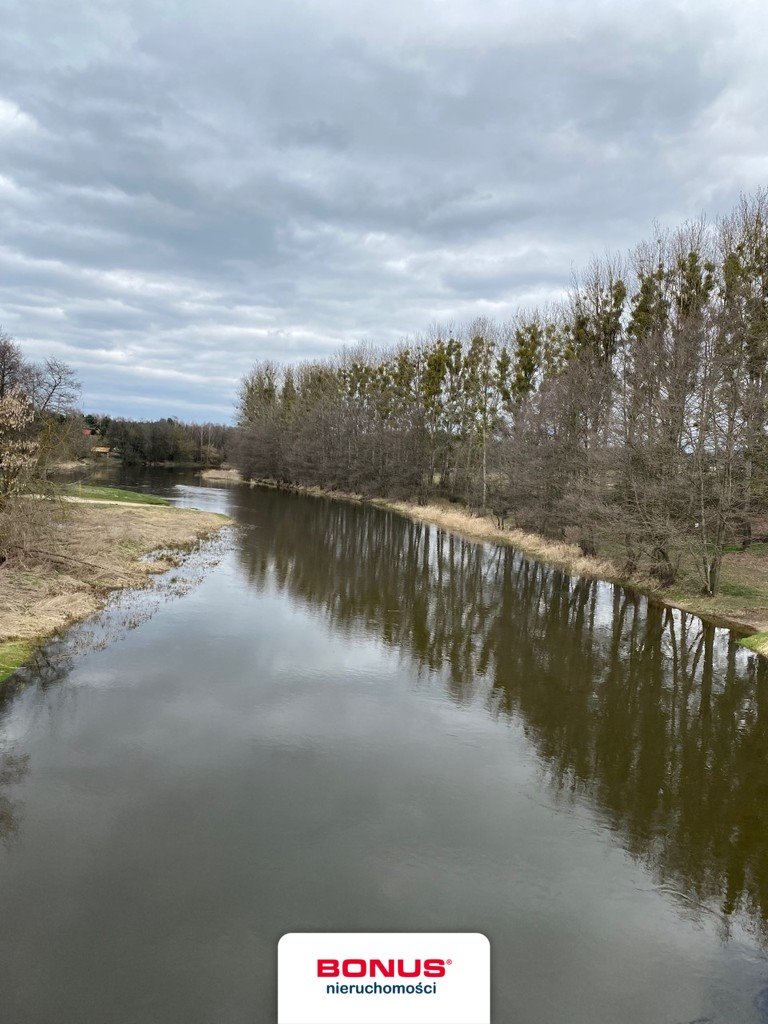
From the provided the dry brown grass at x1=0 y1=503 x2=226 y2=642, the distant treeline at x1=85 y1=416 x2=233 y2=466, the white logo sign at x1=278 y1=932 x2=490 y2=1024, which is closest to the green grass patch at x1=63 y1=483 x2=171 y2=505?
the dry brown grass at x1=0 y1=503 x2=226 y2=642

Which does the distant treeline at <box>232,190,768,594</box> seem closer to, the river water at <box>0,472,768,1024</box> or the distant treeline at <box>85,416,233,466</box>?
the river water at <box>0,472,768,1024</box>

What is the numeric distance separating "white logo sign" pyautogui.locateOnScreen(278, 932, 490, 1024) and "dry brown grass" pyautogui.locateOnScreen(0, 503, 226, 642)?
13248 mm

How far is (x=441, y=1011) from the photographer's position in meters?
3.65

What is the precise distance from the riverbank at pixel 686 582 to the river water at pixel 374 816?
3475 millimetres

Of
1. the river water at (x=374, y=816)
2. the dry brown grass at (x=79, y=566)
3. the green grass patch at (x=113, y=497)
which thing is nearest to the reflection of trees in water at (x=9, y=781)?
the river water at (x=374, y=816)

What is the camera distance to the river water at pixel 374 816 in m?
5.99

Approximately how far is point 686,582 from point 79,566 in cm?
2186

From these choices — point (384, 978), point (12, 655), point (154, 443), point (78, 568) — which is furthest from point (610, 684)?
point (154, 443)

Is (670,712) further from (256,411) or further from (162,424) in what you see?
(162,424)

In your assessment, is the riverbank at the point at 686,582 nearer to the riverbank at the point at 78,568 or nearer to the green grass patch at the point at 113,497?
the riverbank at the point at 78,568

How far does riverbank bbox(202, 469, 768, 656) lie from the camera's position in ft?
67.2

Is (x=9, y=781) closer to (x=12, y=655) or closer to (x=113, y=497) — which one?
(x=12, y=655)

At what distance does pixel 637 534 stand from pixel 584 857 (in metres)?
17.9

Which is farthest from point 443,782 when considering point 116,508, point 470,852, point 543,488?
point 116,508
